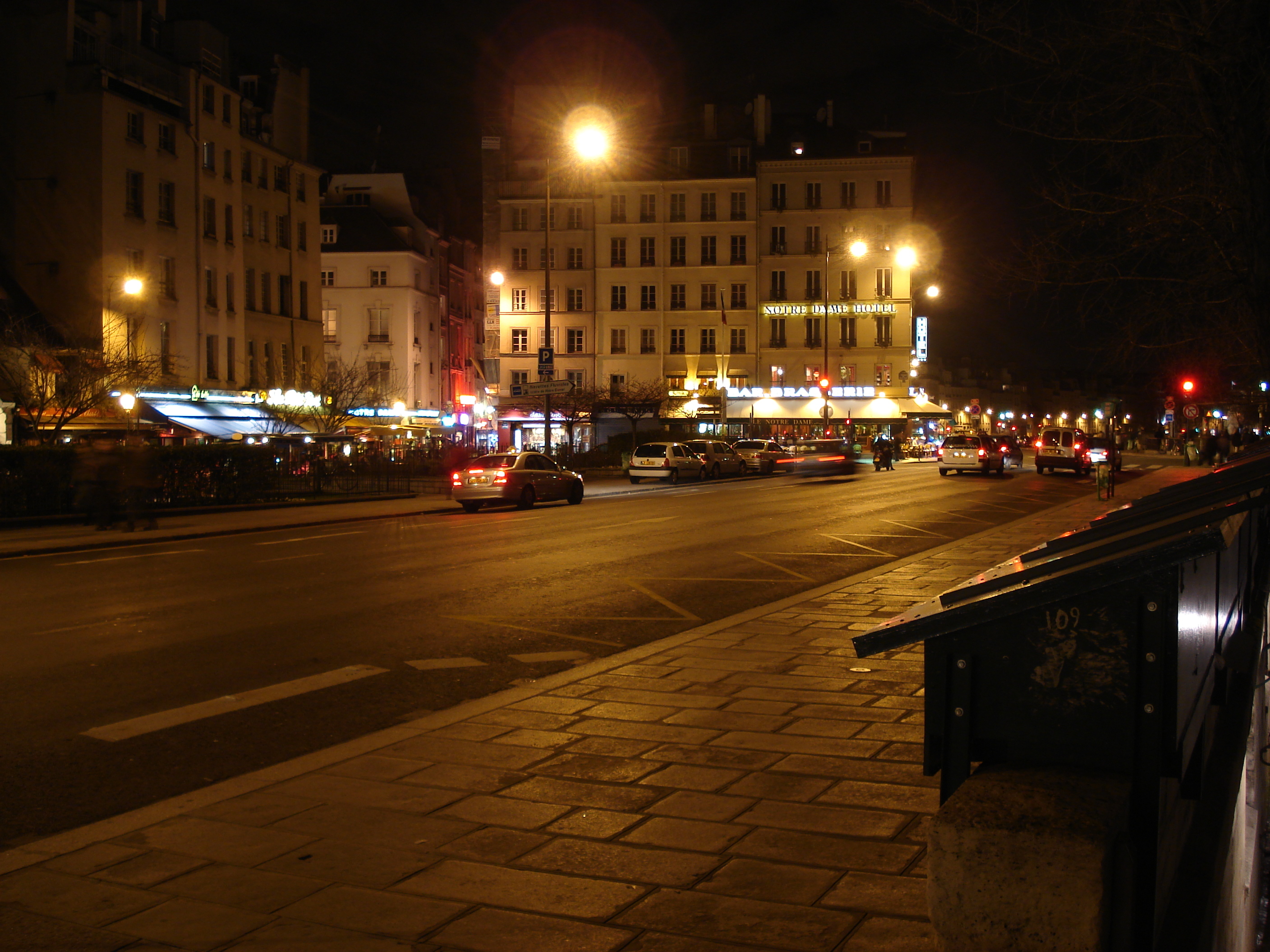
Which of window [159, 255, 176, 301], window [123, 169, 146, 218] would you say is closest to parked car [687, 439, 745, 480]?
window [159, 255, 176, 301]

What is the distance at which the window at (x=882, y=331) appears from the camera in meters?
72.4

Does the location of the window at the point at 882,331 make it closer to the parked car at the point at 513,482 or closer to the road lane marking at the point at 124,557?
the parked car at the point at 513,482

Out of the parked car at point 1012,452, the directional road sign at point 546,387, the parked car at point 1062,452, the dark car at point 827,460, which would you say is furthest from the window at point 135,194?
the parked car at point 1012,452

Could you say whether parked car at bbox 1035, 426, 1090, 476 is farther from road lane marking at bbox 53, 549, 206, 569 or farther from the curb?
the curb

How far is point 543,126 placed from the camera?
75562 mm

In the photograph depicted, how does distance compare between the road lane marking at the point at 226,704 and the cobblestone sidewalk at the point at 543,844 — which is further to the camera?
the road lane marking at the point at 226,704

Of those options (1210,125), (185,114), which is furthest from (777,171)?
(1210,125)

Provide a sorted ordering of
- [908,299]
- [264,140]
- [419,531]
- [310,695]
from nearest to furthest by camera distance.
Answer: [310,695]
[419,531]
[264,140]
[908,299]

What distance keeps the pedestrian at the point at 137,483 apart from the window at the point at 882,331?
183 ft

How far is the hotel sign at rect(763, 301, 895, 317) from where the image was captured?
71.9 metres

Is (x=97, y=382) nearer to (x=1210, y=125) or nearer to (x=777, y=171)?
(x=1210, y=125)

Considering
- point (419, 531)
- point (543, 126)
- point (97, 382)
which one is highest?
point (543, 126)

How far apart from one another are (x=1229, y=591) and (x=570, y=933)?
112 inches

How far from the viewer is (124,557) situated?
1778cm
